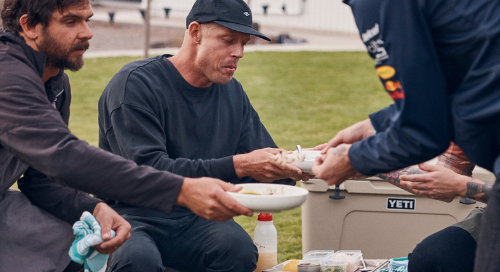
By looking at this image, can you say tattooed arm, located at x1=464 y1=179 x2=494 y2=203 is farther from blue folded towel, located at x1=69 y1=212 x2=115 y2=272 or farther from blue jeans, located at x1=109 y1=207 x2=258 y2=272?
blue folded towel, located at x1=69 y1=212 x2=115 y2=272

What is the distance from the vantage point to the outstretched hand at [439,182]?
3.23 m

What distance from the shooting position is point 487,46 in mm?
1995

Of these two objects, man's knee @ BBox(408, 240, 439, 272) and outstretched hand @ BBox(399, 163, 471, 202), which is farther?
outstretched hand @ BBox(399, 163, 471, 202)

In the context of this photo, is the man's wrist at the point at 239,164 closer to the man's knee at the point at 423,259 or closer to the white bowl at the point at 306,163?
the white bowl at the point at 306,163

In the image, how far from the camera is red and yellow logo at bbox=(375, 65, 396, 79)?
7.00ft

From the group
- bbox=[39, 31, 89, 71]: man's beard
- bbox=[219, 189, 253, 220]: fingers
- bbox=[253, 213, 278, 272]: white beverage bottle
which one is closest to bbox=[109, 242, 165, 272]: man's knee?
bbox=[219, 189, 253, 220]: fingers

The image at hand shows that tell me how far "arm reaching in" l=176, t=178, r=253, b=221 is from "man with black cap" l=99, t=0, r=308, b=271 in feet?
1.56

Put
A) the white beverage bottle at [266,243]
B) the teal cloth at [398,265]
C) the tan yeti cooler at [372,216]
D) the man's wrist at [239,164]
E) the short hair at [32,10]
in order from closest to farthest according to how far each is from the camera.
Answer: the short hair at [32,10] < the man's wrist at [239,164] < the teal cloth at [398,265] < the white beverage bottle at [266,243] < the tan yeti cooler at [372,216]

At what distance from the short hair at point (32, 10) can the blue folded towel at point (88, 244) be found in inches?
34.3

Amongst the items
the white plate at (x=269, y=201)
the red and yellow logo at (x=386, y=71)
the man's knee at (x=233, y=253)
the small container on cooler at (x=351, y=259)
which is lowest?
the small container on cooler at (x=351, y=259)

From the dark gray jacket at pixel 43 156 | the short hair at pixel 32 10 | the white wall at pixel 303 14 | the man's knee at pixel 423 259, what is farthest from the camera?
the white wall at pixel 303 14

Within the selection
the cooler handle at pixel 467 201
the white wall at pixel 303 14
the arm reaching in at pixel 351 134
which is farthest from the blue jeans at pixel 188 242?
the white wall at pixel 303 14

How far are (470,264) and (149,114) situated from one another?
5.68 feet

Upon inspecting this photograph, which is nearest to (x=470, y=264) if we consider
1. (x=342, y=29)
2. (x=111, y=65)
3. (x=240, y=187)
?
(x=240, y=187)
